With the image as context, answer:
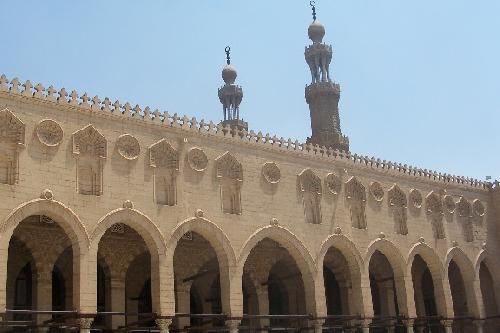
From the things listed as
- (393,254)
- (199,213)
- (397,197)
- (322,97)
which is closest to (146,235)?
(199,213)

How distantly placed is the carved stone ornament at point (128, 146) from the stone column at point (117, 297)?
4241mm

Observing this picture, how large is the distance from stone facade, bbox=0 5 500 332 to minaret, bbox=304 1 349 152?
33.2 ft

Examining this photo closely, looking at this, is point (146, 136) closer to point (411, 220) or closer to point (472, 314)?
point (411, 220)

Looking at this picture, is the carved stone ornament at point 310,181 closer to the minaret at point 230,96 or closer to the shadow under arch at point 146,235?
the shadow under arch at point 146,235

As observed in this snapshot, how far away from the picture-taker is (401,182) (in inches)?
1021

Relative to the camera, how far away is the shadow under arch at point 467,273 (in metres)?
26.4

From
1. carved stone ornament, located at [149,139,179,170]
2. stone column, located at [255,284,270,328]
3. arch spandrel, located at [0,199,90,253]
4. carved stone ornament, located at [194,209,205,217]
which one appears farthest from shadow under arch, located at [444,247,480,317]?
arch spandrel, located at [0,199,90,253]

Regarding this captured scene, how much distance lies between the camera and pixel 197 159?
20.4 metres

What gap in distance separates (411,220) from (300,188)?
5.51 m

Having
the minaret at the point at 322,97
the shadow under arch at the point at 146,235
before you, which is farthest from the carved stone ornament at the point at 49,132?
the minaret at the point at 322,97

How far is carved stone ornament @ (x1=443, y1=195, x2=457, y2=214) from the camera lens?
1071 inches

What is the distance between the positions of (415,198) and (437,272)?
297cm

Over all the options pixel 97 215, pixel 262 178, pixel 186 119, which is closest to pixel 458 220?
pixel 262 178

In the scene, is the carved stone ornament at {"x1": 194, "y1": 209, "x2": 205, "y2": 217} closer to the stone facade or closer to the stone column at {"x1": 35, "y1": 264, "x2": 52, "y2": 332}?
the stone facade
